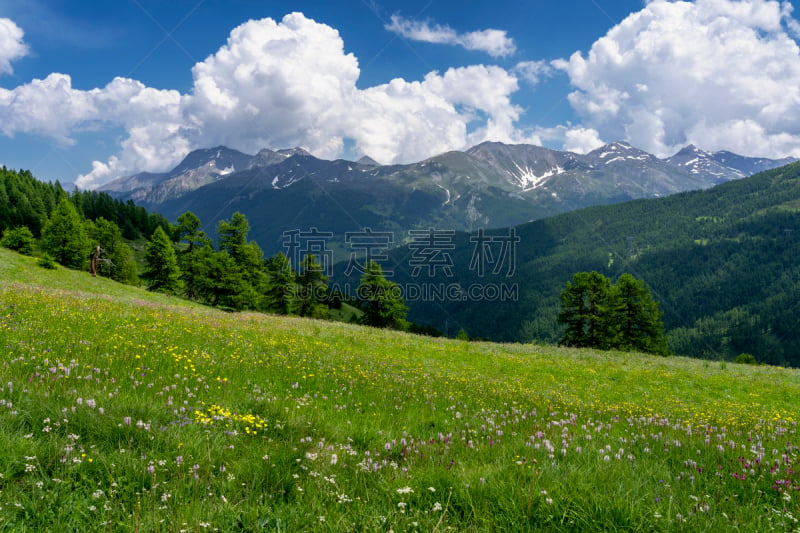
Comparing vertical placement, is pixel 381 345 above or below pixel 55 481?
below

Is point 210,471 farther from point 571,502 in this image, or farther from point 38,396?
point 571,502

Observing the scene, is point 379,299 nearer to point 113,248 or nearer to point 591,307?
point 591,307

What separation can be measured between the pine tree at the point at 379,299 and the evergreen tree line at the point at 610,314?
22171mm

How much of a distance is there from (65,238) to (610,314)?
7467 cm

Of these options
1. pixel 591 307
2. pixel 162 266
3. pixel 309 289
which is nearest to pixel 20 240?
pixel 162 266

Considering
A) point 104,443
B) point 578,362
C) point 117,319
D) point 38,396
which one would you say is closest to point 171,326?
point 117,319

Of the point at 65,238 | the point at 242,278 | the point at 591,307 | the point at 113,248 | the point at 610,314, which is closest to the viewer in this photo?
the point at 610,314

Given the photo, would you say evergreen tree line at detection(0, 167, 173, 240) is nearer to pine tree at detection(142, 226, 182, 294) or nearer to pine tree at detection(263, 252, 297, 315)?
pine tree at detection(142, 226, 182, 294)

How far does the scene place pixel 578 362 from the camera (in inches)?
849

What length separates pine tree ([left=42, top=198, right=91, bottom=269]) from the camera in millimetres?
54188

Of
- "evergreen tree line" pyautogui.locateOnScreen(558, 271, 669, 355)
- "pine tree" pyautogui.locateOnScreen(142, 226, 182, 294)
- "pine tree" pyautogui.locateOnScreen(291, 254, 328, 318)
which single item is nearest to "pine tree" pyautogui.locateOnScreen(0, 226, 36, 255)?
"pine tree" pyautogui.locateOnScreen(142, 226, 182, 294)

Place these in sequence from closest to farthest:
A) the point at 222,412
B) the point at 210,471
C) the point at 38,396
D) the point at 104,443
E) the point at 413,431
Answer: the point at 210,471 < the point at 104,443 < the point at 38,396 < the point at 222,412 < the point at 413,431

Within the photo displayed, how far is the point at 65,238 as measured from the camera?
54406 millimetres

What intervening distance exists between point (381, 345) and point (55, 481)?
1639cm
